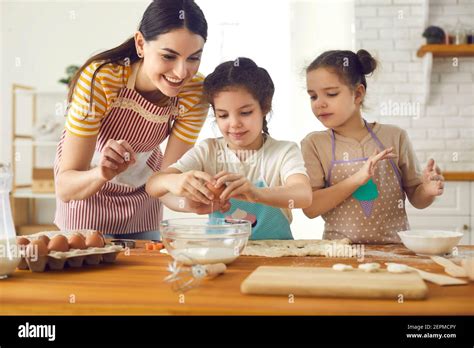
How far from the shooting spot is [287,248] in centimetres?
137

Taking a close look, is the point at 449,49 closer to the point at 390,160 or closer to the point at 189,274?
the point at 390,160

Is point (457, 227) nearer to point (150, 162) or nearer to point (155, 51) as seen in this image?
point (150, 162)

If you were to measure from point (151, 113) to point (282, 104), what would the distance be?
2.25 meters

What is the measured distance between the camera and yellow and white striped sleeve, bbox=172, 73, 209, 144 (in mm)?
1777

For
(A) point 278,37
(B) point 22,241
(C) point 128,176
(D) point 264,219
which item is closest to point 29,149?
(A) point 278,37

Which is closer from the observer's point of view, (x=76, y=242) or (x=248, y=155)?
(x=76, y=242)

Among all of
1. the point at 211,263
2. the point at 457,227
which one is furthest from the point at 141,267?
the point at 457,227

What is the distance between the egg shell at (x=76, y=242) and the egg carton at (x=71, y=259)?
0.02m

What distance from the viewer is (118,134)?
5.76 ft

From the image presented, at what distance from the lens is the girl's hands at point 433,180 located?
159 cm

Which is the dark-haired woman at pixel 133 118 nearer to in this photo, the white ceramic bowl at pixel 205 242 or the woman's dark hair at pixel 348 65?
the white ceramic bowl at pixel 205 242

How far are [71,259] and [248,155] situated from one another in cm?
80

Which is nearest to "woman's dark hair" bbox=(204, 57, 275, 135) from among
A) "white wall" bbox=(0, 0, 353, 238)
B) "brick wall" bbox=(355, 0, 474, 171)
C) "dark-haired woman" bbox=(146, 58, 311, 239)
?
"dark-haired woman" bbox=(146, 58, 311, 239)

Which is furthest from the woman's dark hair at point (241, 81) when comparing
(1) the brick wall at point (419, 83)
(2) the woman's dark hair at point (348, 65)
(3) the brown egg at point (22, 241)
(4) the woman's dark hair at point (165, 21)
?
(1) the brick wall at point (419, 83)
